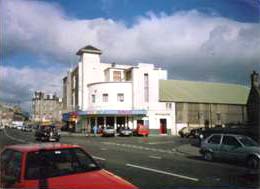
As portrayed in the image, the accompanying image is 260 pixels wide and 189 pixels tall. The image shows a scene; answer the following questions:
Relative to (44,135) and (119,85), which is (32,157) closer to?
(44,135)

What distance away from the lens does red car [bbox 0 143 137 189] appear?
5.79 m

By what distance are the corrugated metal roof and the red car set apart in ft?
184

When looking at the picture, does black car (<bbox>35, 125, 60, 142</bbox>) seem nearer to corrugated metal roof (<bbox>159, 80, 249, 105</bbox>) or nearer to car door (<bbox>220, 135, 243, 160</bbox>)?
car door (<bbox>220, 135, 243, 160</bbox>)

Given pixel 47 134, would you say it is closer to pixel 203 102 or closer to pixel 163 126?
pixel 163 126

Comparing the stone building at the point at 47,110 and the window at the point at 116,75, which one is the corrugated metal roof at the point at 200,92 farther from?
the stone building at the point at 47,110

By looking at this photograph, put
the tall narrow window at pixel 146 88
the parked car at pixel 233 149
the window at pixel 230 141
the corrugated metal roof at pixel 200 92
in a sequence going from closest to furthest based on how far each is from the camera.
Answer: the parked car at pixel 233 149, the window at pixel 230 141, the tall narrow window at pixel 146 88, the corrugated metal roof at pixel 200 92

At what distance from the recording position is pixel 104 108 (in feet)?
198

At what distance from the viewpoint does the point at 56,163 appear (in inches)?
247

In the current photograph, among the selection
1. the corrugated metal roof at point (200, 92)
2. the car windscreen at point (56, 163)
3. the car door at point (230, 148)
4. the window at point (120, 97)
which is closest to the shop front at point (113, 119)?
the window at point (120, 97)

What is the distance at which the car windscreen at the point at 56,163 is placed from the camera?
6047 millimetres

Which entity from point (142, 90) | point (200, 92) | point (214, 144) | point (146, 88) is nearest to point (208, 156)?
point (214, 144)

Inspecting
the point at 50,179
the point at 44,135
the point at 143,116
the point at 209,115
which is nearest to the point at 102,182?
the point at 50,179

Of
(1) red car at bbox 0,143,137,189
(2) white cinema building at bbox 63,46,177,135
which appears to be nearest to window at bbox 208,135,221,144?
(1) red car at bbox 0,143,137,189

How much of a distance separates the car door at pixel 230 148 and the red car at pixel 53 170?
40.6 feet
